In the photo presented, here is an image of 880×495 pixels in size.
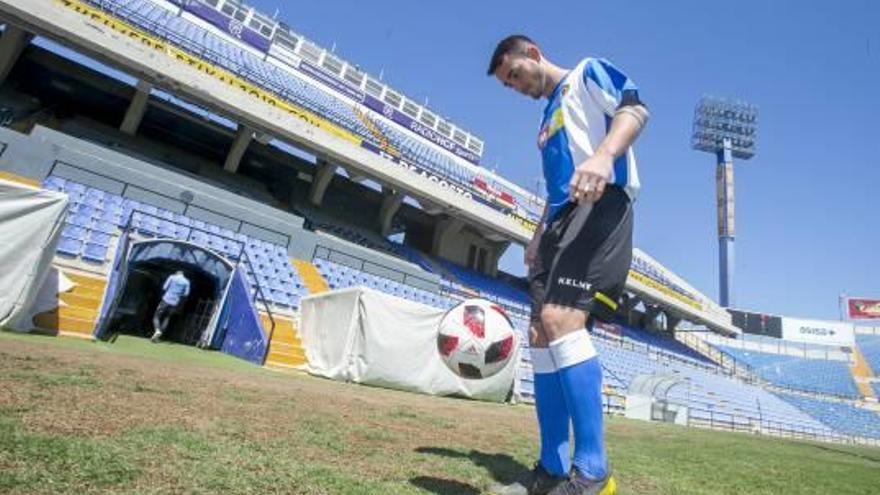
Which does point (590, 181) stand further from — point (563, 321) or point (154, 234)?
point (154, 234)

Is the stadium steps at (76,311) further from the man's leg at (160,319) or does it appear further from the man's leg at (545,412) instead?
the man's leg at (545,412)

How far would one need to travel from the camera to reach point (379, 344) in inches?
422

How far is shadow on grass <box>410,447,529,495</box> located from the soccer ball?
696mm

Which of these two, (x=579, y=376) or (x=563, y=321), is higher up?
(x=563, y=321)

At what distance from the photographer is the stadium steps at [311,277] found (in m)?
15.8

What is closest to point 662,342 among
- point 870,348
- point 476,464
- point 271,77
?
point 870,348

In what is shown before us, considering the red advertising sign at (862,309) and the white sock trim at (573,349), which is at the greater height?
the red advertising sign at (862,309)

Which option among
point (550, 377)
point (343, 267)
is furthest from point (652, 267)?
point (550, 377)

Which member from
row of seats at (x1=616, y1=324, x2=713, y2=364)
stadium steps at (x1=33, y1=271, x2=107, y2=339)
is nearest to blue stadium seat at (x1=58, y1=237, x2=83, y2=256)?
stadium steps at (x1=33, y1=271, x2=107, y2=339)

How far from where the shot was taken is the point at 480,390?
475 inches

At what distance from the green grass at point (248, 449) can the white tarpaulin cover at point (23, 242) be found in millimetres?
3135

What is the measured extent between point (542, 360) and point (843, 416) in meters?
43.8

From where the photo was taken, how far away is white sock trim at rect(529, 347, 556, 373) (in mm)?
2705

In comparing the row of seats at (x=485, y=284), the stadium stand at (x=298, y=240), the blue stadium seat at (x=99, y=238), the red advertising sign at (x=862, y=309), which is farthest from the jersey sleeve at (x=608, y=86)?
the red advertising sign at (x=862, y=309)
